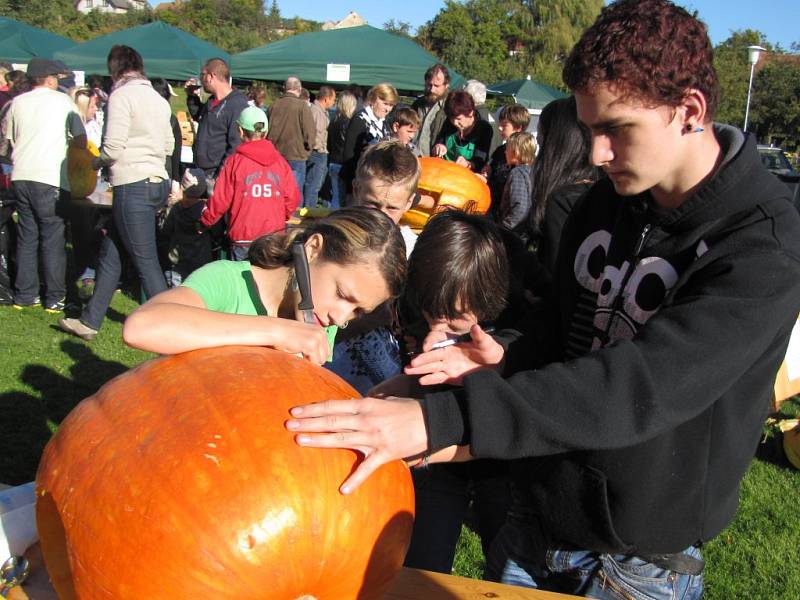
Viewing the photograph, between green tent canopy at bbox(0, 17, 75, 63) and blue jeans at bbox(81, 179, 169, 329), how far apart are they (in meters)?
14.2

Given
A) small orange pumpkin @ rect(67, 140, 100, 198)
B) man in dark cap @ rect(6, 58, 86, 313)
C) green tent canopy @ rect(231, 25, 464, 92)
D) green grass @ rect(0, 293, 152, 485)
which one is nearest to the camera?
green grass @ rect(0, 293, 152, 485)

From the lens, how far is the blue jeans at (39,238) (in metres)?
6.96

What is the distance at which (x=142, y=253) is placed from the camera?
6.43 m

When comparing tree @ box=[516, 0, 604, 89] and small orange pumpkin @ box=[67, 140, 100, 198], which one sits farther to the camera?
tree @ box=[516, 0, 604, 89]

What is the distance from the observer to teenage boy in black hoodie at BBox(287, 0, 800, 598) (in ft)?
4.39

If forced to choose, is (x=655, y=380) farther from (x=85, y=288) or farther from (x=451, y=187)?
(x=85, y=288)

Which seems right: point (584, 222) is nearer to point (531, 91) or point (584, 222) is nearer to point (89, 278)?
point (89, 278)

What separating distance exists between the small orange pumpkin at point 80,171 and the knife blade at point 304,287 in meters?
5.88

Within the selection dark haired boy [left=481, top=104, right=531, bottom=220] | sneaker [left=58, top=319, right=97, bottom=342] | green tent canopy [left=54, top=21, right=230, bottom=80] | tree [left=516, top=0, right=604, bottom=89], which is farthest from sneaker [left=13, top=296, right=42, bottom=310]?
tree [left=516, top=0, right=604, bottom=89]

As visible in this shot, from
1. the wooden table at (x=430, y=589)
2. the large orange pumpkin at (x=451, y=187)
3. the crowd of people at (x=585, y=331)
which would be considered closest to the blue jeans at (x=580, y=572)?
the crowd of people at (x=585, y=331)

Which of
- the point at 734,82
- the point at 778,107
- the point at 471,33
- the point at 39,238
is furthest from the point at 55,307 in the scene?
the point at 471,33

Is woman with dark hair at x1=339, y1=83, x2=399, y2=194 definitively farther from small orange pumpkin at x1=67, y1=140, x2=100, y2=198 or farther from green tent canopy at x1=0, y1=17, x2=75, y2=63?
green tent canopy at x1=0, y1=17, x2=75, y2=63

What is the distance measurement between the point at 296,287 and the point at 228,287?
0.22m

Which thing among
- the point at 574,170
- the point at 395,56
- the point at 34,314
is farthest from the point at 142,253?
the point at 395,56
